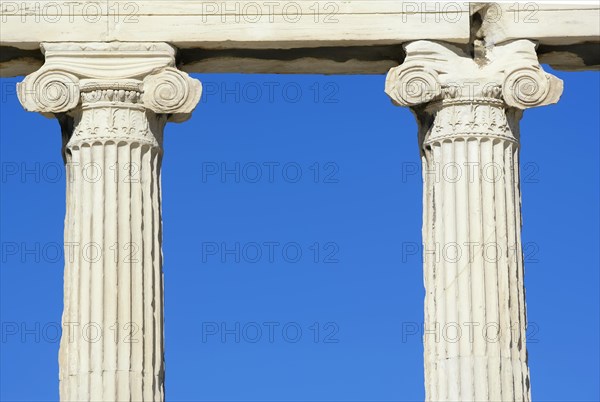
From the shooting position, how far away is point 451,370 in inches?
1864

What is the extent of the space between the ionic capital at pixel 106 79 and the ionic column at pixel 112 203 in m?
0.02

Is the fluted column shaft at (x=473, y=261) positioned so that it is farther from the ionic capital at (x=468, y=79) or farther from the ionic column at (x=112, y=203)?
the ionic column at (x=112, y=203)

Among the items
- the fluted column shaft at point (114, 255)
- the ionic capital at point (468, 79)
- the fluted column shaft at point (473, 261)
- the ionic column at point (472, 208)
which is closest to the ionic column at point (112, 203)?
the fluted column shaft at point (114, 255)

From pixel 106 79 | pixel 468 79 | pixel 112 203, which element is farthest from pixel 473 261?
pixel 106 79

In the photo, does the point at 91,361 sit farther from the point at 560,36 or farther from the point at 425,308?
the point at 560,36

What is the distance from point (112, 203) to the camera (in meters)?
47.8

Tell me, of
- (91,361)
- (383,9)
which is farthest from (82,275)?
(383,9)

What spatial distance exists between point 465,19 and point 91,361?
423 inches

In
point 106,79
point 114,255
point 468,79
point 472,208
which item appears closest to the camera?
point 114,255

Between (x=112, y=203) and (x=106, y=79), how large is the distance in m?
2.70

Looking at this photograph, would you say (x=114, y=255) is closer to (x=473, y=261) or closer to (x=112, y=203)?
(x=112, y=203)

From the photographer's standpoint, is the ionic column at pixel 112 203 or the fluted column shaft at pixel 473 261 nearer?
the ionic column at pixel 112 203

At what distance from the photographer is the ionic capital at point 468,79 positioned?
4853cm

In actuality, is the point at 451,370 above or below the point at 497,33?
below
